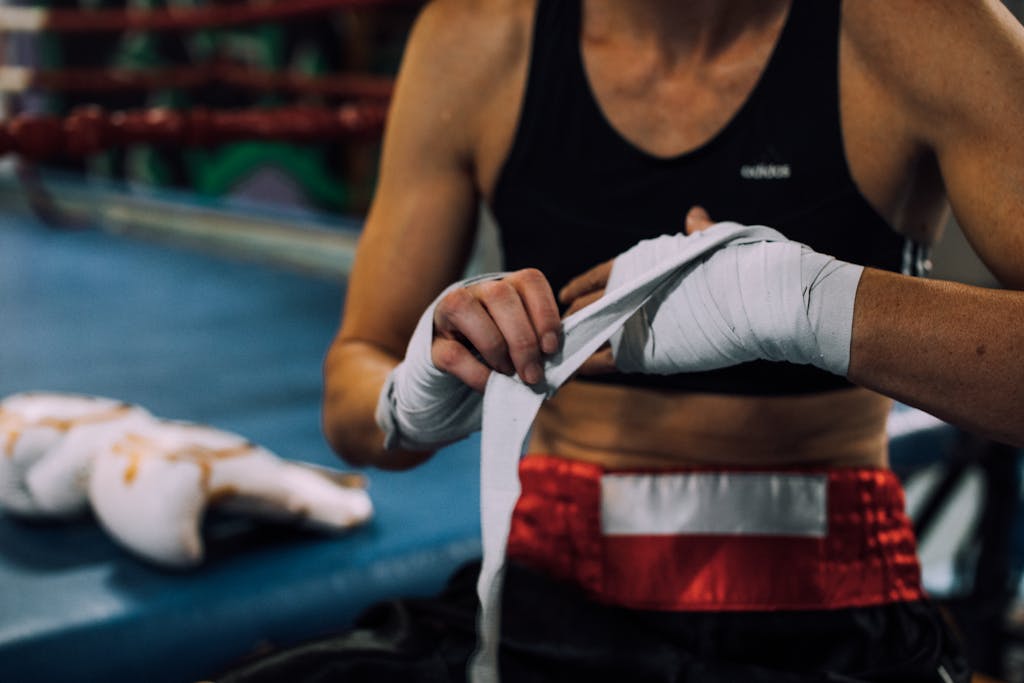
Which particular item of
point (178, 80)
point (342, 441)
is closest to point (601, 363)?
point (342, 441)

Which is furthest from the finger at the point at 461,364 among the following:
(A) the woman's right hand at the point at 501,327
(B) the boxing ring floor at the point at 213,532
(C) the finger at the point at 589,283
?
(B) the boxing ring floor at the point at 213,532

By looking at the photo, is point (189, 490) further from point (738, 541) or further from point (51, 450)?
point (738, 541)

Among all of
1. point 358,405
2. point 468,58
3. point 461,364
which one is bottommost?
point 358,405

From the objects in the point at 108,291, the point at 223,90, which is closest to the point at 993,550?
the point at 108,291

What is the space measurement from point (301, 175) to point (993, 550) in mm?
3248

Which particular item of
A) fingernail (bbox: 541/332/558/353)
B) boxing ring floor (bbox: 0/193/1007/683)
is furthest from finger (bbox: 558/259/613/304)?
boxing ring floor (bbox: 0/193/1007/683)

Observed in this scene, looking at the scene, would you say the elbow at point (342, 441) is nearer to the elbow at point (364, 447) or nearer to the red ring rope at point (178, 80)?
the elbow at point (364, 447)

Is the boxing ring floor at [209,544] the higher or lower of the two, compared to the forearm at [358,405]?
lower

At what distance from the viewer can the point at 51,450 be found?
3.99 ft

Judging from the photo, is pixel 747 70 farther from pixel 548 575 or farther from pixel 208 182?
pixel 208 182

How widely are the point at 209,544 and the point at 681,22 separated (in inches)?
27.4

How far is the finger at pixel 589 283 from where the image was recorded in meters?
0.69

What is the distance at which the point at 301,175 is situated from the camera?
4.32 m

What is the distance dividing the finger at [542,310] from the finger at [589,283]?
84 millimetres
